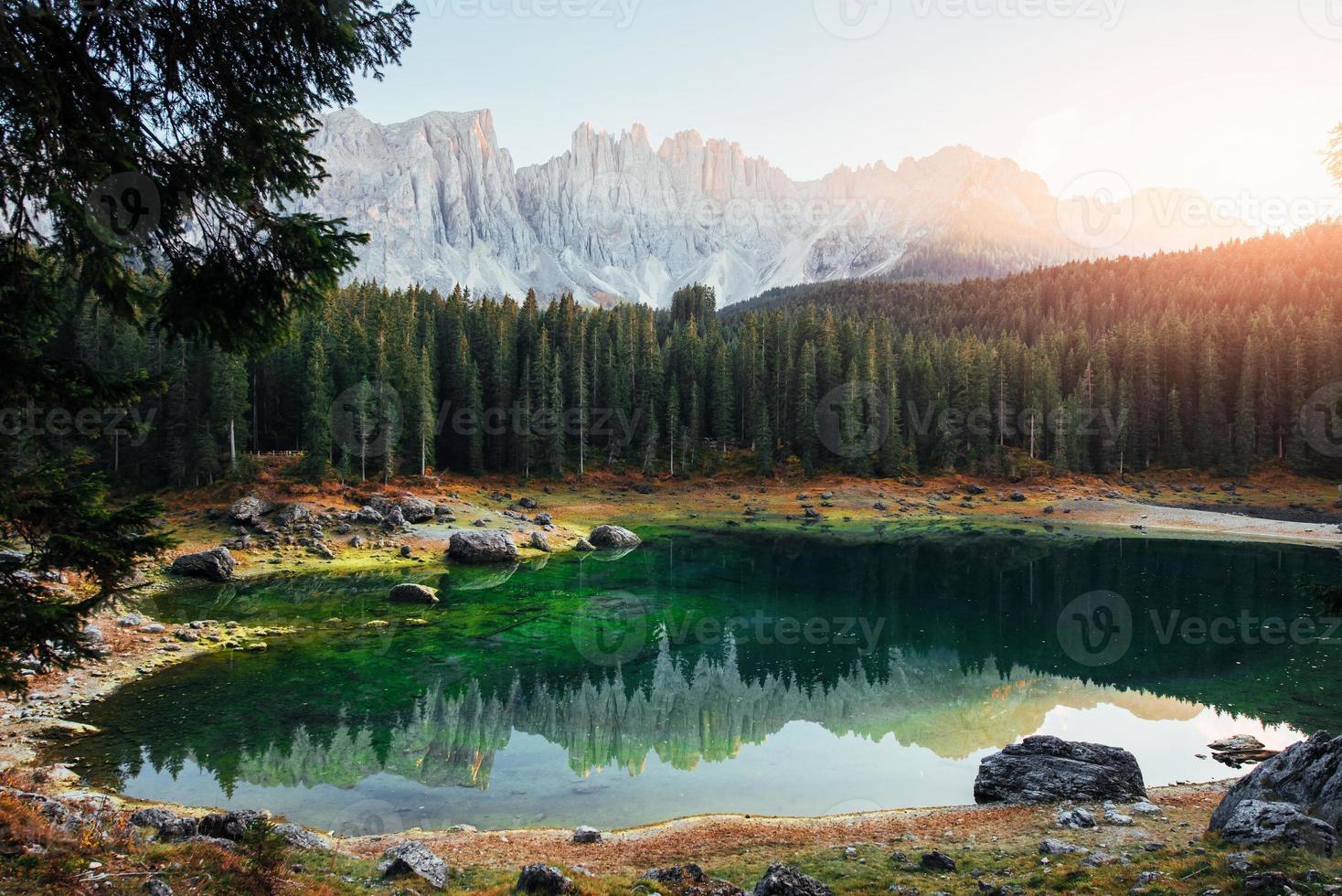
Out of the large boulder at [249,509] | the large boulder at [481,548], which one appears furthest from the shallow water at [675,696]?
the large boulder at [249,509]

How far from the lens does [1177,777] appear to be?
18828 mm

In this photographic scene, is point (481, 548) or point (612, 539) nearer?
point (481, 548)

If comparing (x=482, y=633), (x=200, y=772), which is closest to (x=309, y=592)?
(x=482, y=633)

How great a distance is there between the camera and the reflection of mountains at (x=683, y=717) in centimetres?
1931

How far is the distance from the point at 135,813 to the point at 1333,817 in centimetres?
2122

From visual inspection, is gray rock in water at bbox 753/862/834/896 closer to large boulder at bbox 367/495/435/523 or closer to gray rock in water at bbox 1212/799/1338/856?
gray rock in water at bbox 1212/799/1338/856

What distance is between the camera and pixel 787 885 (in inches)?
436

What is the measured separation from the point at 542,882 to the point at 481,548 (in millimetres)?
39870

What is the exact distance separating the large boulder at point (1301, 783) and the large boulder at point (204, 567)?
147 ft

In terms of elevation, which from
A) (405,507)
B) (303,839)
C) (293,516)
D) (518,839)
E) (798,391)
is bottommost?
(518,839)

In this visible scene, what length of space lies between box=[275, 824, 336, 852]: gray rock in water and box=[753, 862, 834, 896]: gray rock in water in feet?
25.9

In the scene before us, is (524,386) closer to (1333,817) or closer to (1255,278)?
(1333,817)

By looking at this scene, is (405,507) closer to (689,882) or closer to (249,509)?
(249,509)

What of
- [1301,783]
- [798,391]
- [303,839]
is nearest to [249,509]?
[303,839]
